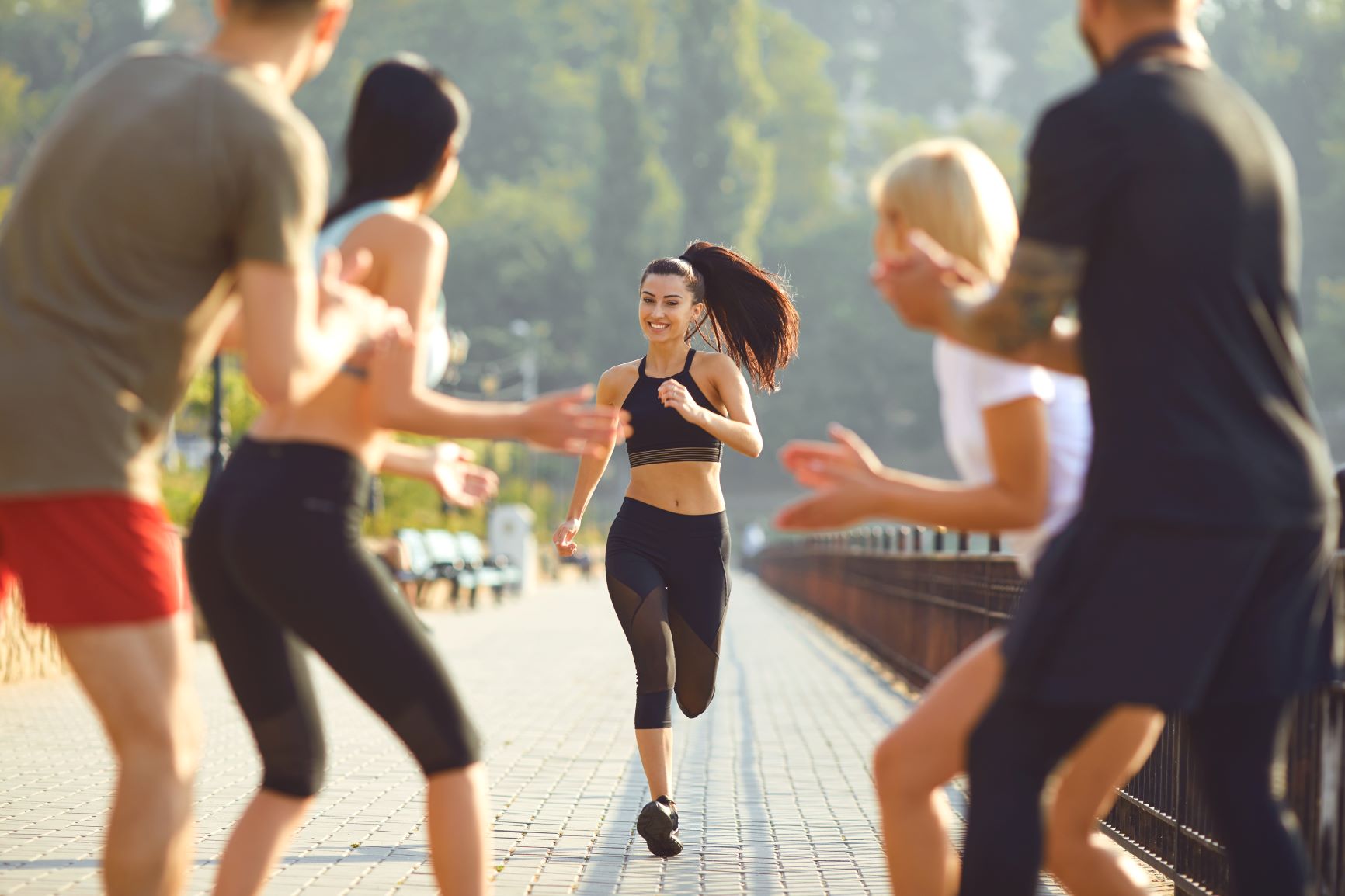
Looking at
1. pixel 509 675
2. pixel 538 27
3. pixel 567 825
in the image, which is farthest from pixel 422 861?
pixel 538 27

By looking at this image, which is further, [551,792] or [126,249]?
[551,792]

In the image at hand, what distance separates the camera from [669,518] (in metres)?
6.86

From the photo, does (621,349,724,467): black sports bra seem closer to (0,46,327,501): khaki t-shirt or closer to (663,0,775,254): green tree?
(0,46,327,501): khaki t-shirt

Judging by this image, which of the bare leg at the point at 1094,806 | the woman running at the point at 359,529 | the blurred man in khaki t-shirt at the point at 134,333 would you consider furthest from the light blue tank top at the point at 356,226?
the bare leg at the point at 1094,806

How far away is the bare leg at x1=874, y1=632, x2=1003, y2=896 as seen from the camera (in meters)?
3.33

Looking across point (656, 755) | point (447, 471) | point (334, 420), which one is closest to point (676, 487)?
point (656, 755)

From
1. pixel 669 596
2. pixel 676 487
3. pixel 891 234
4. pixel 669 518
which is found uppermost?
pixel 891 234

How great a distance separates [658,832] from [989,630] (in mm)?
4198

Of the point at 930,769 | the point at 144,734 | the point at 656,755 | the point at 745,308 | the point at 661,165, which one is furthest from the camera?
the point at 661,165

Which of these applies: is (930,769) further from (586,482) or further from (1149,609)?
(586,482)

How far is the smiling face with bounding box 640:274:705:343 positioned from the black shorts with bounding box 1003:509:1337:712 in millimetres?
3959

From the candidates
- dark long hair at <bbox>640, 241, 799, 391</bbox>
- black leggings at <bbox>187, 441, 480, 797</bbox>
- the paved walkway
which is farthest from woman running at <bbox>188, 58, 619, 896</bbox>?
dark long hair at <bbox>640, 241, 799, 391</bbox>

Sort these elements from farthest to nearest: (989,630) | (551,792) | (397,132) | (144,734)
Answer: (989,630)
(551,792)
(397,132)
(144,734)

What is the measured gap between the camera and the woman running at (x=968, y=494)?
3371mm
